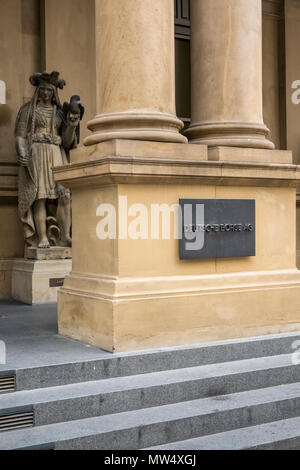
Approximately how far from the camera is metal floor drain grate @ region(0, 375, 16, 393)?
17.1 feet

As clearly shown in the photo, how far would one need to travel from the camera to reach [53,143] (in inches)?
404

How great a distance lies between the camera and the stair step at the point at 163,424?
4652 millimetres

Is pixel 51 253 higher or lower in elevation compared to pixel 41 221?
lower

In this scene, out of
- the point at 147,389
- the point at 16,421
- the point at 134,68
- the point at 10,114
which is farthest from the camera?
Result: the point at 10,114

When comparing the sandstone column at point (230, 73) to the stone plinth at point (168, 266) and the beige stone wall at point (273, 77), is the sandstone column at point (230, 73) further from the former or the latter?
the beige stone wall at point (273, 77)

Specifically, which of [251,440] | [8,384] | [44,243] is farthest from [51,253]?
[251,440]

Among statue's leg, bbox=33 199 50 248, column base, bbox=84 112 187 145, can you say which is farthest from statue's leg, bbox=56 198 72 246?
column base, bbox=84 112 187 145

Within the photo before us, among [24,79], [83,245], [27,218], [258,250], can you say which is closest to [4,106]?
[24,79]

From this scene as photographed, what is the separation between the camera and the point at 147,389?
213 inches

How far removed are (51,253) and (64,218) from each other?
2.02 feet

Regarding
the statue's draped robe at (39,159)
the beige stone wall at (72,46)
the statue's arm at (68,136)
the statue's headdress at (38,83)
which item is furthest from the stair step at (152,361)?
the beige stone wall at (72,46)

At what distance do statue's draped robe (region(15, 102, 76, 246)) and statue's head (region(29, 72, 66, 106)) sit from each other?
20cm

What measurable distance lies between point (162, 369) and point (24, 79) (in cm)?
708

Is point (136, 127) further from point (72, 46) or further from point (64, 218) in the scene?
point (72, 46)
